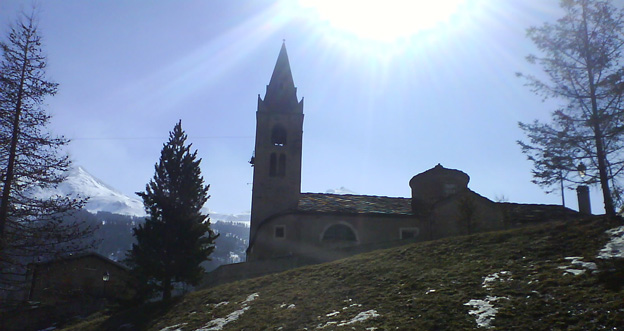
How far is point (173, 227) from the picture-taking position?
2552 cm

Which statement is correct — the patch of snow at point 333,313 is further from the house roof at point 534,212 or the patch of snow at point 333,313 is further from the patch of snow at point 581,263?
the house roof at point 534,212

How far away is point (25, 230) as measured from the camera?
14859mm

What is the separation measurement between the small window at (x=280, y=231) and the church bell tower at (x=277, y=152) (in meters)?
1.80

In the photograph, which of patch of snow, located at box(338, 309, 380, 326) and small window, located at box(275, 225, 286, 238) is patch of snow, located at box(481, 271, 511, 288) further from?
small window, located at box(275, 225, 286, 238)

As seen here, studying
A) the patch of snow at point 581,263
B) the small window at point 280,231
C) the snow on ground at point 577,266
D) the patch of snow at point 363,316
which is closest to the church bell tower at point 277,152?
the small window at point 280,231

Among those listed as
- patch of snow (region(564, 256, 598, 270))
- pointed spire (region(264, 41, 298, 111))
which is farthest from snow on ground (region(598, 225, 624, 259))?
pointed spire (region(264, 41, 298, 111))

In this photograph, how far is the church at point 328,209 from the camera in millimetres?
29875

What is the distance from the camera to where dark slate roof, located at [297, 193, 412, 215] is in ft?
108

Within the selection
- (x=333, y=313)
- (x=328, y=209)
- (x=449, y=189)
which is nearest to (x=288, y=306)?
(x=333, y=313)

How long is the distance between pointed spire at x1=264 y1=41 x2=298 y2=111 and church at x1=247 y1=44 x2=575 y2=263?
0.07 m

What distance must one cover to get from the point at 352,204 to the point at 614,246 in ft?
73.5

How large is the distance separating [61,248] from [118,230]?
122 meters

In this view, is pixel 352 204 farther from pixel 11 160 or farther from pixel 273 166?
pixel 11 160

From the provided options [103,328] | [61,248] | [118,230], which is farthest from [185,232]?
[118,230]
